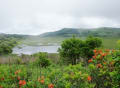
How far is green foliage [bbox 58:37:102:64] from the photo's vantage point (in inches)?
409

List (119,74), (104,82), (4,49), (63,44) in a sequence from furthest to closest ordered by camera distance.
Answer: (4,49) → (63,44) → (104,82) → (119,74)

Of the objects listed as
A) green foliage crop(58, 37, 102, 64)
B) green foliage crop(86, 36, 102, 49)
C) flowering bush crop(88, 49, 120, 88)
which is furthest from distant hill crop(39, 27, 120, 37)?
flowering bush crop(88, 49, 120, 88)

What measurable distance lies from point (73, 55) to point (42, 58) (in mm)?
3126

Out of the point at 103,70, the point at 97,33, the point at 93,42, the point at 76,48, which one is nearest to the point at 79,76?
the point at 103,70

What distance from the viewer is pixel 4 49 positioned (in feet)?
107

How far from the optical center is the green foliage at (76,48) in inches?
409

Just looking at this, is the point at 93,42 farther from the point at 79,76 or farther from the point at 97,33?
the point at 97,33

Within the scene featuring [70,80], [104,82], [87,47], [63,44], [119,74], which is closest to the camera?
[119,74]

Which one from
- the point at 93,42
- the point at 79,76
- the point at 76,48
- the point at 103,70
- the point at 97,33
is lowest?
the point at 76,48

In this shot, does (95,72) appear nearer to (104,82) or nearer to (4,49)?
(104,82)

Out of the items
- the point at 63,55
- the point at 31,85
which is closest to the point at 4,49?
the point at 63,55

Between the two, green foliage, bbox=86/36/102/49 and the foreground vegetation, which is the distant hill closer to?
green foliage, bbox=86/36/102/49

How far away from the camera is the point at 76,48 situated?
34.4ft

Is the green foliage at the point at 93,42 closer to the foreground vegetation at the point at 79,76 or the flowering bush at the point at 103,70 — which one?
the foreground vegetation at the point at 79,76
